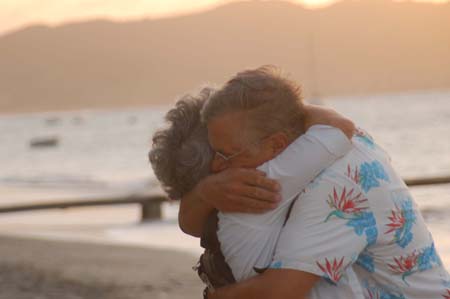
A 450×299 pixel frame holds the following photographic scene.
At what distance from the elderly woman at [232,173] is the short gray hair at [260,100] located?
78mm

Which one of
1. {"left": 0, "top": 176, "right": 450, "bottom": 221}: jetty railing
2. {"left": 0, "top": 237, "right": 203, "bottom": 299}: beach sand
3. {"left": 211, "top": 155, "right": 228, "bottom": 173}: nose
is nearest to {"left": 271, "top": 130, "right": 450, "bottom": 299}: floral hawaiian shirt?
A: {"left": 211, "top": 155, "right": 228, "bottom": 173}: nose

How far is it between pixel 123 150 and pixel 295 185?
52.6m

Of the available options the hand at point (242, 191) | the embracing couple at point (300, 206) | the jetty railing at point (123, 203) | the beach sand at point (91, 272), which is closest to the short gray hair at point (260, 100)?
the embracing couple at point (300, 206)

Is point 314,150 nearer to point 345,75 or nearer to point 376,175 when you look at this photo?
point 376,175

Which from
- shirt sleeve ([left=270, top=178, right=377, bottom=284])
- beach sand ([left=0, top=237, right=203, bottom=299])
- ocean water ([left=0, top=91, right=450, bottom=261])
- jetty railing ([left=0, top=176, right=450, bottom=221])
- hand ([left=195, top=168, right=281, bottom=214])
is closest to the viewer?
shirt sleeve ([left=270, top=178, right=377, bottom=284])

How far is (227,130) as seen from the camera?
2164 mm

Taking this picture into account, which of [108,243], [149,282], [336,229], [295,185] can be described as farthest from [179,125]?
[108,243]

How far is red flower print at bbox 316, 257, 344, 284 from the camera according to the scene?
2039 millimetres

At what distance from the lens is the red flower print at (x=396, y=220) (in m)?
2.13

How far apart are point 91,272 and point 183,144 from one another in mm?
6605

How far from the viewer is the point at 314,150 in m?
2.14

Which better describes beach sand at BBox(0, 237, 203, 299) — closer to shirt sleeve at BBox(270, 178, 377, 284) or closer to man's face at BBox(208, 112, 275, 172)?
man's face at BBox(208, 112, 275, 172)

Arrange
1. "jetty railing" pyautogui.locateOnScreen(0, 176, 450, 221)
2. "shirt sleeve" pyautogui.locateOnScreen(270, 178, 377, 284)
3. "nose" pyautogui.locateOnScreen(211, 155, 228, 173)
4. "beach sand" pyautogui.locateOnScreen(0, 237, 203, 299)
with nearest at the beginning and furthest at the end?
"shirt sleeve" pyautogui.locateOnScreen(270, 178, 377, 284), "nose" pyautogui.locateOnScreen(211, 155, 228, 173), "beach sand" pyautogui.locateOnScreen(0, 237, 203, 299), "jetty railing" pyautogui.locateOnScreen(0, 176, 450, 221)

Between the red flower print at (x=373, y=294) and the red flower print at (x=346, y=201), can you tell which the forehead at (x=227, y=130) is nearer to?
the red flower print at (x=346, y=201)
